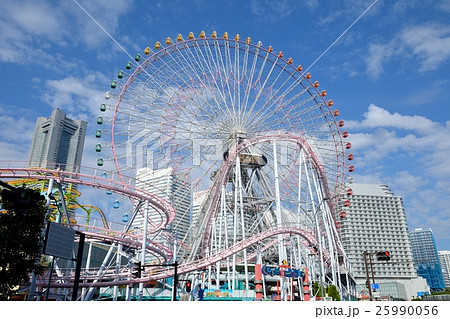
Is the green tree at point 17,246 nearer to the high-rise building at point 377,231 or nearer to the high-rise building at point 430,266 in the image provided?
the high-rise building at point 377,231

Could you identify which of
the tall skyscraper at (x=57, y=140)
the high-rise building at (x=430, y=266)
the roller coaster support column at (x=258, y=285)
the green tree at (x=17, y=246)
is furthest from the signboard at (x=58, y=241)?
the high-rise building at (x=430, y=266)

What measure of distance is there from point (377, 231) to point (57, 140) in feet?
432

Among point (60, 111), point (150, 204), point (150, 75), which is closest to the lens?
point (150, 204)

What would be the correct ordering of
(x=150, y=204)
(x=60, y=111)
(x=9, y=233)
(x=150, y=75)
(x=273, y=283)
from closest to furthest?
(x=9, y=233) → (x=150, y=204) → (x=150, y=75) → (x=273, y=283) → (x=60, y=111)

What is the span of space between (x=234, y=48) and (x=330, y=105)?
12.8m

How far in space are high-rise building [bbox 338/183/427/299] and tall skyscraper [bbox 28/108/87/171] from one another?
4344 inches

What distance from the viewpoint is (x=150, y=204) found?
97.1 feet

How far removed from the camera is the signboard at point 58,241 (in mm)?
16266

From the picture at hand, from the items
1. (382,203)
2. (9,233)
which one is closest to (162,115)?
(9,233)

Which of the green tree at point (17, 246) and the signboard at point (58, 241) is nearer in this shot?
the signboard at point (58, 241)

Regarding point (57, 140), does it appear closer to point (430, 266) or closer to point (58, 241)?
point (58, 241)

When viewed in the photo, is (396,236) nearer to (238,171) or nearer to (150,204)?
(238,171)

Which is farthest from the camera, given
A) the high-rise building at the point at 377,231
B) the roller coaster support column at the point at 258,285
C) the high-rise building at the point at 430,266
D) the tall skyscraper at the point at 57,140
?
the high-rise building at the point at 430,266

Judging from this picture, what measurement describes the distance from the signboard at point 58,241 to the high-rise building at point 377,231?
108519mm
